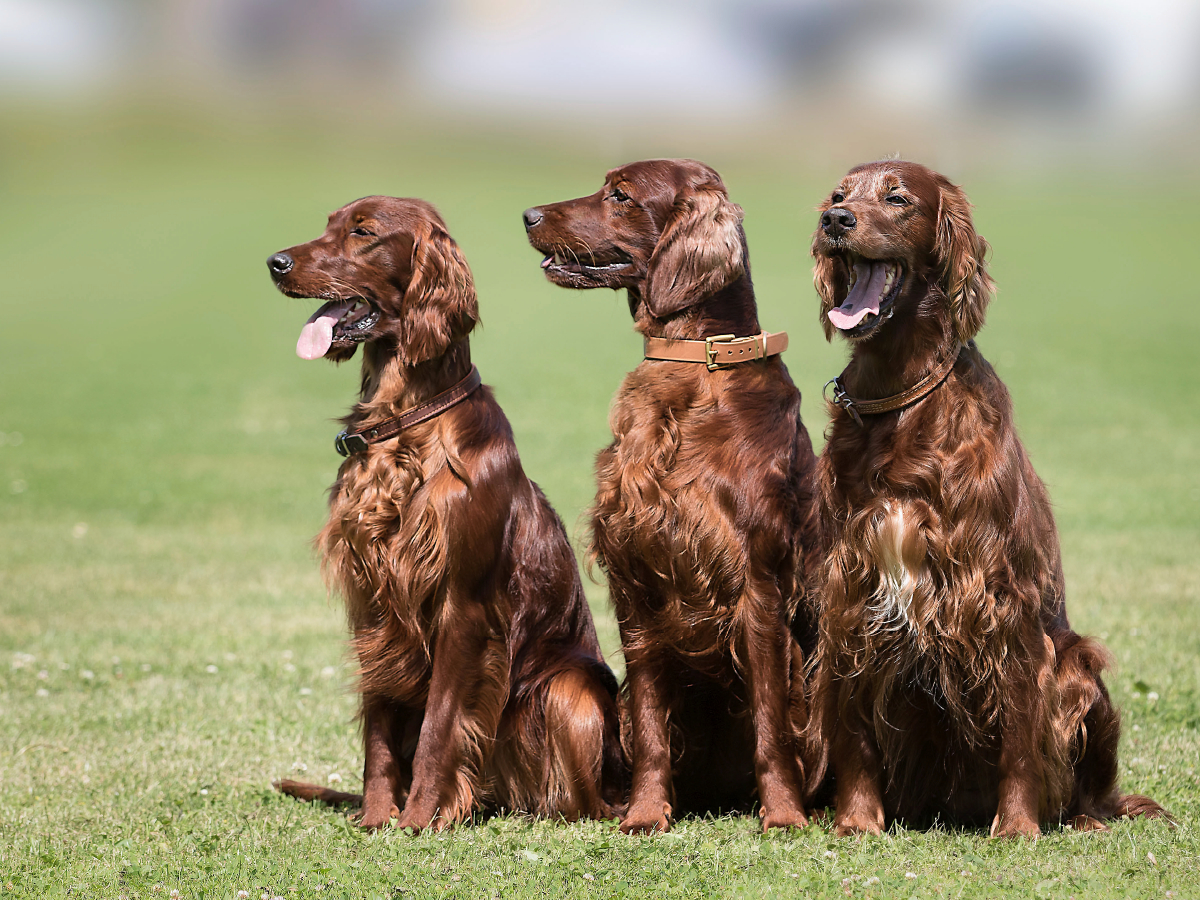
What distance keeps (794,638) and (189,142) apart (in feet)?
159

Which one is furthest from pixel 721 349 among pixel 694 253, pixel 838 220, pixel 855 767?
pixel 855 767

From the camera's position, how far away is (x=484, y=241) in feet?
117

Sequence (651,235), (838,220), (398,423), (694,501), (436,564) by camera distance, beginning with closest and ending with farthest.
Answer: (838,220) < (694,501) < (436,564) < (398,423) < (651,235)

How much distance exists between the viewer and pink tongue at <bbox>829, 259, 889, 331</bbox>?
4102 mm

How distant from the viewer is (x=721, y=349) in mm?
4523

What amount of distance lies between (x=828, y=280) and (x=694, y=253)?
53 centimetres

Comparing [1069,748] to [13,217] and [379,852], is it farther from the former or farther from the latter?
[13,217]

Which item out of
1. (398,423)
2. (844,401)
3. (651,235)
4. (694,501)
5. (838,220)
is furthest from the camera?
(651,235)

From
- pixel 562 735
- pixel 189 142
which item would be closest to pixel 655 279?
pixel 562 735

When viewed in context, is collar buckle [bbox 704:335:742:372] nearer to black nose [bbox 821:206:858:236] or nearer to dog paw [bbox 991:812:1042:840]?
black nose [bbox 821:206:858:236]

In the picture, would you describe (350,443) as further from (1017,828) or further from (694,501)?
(1017,828)

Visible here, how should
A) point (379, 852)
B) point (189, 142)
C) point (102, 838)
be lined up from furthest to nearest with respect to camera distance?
point (189, 142) < point (102, 838) < point (379, 852)

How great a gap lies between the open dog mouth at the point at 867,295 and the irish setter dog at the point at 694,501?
1.55ft

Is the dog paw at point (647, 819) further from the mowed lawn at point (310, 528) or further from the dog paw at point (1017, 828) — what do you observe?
the dog paw at point (1017, 828)
